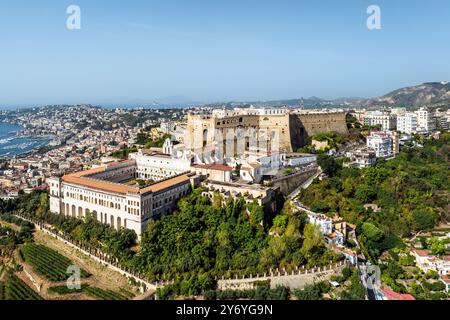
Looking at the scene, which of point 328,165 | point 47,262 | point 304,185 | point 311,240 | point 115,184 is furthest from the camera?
point 328,165

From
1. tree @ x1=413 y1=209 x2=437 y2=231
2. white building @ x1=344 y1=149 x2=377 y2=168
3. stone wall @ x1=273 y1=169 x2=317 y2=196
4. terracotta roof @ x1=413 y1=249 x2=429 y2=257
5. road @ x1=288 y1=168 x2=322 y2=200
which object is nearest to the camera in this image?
terracotta roof @ x1=413 y1=249 x2=429 y2=257

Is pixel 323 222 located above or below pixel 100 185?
below

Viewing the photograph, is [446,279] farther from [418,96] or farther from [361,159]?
[418,96]

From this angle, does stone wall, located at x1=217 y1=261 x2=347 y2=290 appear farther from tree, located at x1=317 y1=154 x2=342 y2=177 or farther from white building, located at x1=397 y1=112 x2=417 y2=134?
white building, located at x1=397 y1=112 x2=417 y2=134

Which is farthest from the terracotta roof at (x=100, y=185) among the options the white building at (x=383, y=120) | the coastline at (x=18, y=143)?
the coastline at (x=18, y=143)

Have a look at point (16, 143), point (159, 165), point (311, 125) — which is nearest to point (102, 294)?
point (159, 165)

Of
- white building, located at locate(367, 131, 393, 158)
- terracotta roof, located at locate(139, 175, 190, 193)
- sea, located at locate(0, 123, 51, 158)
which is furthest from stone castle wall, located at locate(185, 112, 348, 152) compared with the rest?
sea, located at locate(0, 123, 51, 158)
